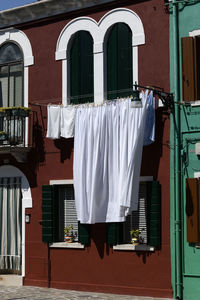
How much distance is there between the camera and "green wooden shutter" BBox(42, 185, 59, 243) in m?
17.1

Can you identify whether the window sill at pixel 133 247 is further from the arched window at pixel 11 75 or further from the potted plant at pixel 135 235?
the arched window at pixel 11 75

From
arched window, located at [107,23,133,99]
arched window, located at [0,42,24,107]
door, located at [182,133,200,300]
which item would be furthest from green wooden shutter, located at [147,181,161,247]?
arched window, located at [0,42,24,107]

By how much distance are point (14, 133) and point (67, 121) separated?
5.85 feet

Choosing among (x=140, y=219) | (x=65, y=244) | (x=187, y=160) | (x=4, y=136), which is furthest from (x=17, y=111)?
(x=187, y=160)

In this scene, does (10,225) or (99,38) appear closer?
(99,38)

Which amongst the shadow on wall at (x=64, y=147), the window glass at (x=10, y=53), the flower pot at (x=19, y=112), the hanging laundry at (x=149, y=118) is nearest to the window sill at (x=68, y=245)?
the shadow on wall at (x=64, y=147)

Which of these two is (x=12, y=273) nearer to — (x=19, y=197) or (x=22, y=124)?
(x=19, y=197)

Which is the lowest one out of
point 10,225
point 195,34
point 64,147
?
point 10,225

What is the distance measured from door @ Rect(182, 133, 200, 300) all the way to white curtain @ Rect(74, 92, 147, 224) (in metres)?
1.23

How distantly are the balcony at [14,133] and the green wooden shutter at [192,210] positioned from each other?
207 inches

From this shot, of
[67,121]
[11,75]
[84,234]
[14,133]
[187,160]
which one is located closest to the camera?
[187,160]

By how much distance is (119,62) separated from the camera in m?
16.6

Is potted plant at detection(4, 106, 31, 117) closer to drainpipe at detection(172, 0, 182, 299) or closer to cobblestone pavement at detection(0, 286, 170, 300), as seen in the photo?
drainpipe at detection(172, 0, 182, 299)

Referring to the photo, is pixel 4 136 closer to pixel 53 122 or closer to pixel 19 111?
pixel 19 111
